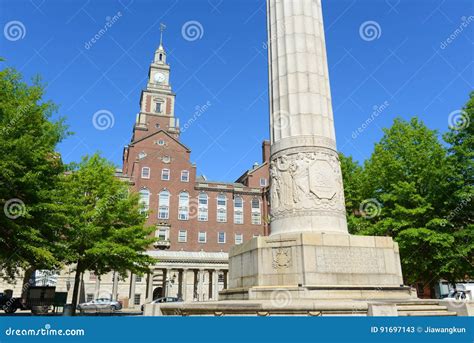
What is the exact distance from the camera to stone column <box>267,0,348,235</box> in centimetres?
1279

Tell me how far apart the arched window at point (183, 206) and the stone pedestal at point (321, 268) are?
154 ft

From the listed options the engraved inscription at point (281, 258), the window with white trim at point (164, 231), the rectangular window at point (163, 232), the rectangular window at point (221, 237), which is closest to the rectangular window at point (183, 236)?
the window with white trim at point (164, 231)

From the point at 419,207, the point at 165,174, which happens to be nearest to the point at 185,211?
the point at 165,174

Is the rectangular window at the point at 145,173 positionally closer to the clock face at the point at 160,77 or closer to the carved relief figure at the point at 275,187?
the clock face at the point at 160,77

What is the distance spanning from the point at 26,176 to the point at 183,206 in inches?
1671

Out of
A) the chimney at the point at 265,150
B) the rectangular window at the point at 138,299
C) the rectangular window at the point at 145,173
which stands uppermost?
the chimney at the point at 265,150

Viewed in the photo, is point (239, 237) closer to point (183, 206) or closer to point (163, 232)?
point (183, 206)

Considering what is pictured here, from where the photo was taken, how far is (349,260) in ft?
38.0

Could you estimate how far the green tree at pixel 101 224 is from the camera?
24578mm

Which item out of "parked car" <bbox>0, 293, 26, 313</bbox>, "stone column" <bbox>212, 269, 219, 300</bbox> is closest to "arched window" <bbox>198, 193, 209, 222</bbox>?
"stone column" <bbox>212, 269, 219, 300</bbox>

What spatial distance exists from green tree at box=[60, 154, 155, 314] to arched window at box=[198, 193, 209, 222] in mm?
30110

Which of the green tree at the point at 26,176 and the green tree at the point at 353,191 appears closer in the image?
the green tree at the point at 26,176

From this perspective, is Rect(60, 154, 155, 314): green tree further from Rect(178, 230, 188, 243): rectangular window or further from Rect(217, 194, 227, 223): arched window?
Rect(217, 194, 227, 223): arched window

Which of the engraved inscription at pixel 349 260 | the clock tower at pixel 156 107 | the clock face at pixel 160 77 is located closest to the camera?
the engraved inscription at pixel 349 260
